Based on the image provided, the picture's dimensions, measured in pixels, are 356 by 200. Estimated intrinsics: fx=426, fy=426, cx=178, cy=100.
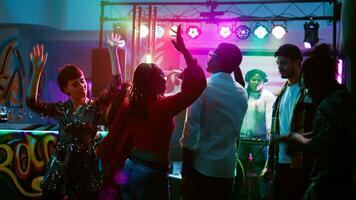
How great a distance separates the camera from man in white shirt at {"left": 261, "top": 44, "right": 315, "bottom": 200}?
341 centimetres

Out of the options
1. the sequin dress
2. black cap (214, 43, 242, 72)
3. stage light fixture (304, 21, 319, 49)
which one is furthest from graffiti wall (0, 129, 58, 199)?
stage light fixture (304, 21, 319, 49)

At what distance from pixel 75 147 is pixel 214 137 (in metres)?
1.19

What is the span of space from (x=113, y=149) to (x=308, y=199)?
4.58 feet

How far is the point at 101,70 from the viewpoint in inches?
276

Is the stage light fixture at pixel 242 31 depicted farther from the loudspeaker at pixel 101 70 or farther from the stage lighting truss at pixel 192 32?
the loudspeaker at pixel 101 70

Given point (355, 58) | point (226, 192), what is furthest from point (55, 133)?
point (355, 58)

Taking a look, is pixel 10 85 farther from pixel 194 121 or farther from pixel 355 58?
pixel 355 58

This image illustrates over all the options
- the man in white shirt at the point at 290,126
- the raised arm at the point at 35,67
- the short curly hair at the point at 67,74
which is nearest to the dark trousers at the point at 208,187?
the man in white shirt at the point at 290,126

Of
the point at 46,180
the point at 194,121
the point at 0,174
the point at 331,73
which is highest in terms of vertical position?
the point at 331,73

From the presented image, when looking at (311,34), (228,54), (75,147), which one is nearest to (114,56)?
(75,147)

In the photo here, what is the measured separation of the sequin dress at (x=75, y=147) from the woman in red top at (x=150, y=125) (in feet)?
2.21

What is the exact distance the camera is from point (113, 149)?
3.00m

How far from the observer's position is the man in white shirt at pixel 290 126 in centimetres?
341

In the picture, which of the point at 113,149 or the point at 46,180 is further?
the point at 46,180
